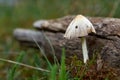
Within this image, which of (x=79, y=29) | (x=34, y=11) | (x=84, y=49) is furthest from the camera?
(x=34, y=11)

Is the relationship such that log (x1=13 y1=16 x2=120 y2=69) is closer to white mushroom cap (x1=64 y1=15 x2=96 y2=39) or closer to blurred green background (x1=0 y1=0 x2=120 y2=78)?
white mushroom cap (x1=64 y1=15 x2=96 y2=39)

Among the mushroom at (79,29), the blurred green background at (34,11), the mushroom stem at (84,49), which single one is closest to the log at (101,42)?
the mushroom stem at (84,49)

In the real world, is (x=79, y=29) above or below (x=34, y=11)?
below

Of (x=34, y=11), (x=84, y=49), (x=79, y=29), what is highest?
(x=34, y=11)

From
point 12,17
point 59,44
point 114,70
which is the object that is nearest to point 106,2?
point 59,44

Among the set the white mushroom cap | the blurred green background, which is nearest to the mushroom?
the white mushroom cap

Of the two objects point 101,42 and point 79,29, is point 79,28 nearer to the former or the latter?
point 79,29

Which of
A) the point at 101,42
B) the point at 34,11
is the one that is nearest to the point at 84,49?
the point at 101,42

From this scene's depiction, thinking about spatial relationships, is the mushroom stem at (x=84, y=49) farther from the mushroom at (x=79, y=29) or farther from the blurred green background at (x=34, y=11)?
the blurred green background at (x=34, y=11)

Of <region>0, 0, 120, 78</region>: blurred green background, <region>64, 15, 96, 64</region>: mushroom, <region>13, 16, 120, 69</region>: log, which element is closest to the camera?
<region>64, 15, 96, 64</region>: mushroom
